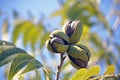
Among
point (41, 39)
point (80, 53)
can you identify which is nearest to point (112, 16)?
point (41, 39)

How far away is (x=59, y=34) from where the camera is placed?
1759 mm

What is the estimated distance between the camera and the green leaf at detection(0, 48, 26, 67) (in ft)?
4.89

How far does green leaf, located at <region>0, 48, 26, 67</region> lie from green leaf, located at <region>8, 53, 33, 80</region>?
2 cm

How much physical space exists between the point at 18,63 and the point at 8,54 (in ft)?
0.21

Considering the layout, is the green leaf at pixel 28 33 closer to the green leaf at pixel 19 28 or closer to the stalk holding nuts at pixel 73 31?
the green leaf at pixel 19 28

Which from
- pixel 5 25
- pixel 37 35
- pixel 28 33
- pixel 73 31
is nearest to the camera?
pixel 73 31

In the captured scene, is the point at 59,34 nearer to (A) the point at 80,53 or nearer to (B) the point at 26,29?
(A) the point at 80,53

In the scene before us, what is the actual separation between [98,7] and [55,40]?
2.00m

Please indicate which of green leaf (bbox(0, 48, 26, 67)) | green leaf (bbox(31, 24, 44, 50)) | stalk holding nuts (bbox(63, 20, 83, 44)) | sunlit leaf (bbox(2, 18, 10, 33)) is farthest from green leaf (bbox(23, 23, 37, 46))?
green leaf (bbox(0, 48, 26, 67))

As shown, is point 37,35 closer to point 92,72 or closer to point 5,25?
point 5,25

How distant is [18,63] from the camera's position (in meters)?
1.52

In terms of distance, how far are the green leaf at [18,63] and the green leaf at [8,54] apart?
0.02 meters

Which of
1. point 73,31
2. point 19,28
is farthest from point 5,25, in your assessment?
point 73,31

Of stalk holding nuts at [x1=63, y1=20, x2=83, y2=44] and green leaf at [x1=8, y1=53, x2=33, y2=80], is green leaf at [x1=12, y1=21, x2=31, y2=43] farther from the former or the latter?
green leaf at [x1=8, y1=53, x2=33, y2=80]
